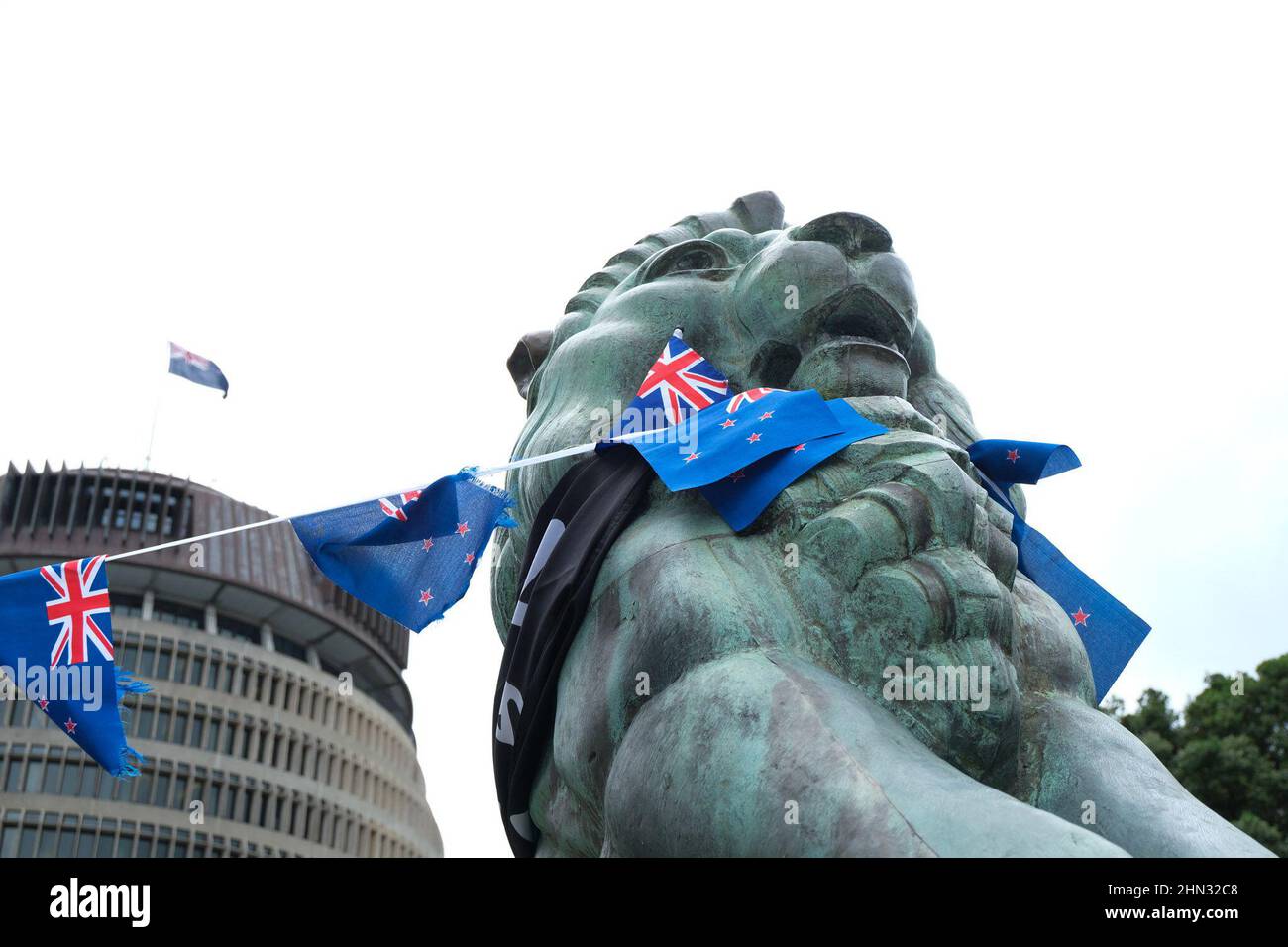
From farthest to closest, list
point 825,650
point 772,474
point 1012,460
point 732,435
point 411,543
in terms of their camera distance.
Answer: point 1012,460
point 411,543
point 732,435
point 772,474
point 825,650

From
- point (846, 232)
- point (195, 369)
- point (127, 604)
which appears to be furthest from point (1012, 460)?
point (127, 604)

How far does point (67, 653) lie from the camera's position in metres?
6.76

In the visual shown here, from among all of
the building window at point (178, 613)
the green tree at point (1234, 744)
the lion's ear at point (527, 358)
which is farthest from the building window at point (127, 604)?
the lion's ear at point (527, 358)

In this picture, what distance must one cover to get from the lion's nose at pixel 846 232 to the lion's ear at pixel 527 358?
6.03ft

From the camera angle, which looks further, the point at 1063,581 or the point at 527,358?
the point at 527,358

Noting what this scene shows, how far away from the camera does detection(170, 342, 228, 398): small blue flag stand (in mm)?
17922

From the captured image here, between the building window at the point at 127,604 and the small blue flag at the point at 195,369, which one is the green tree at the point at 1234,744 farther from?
the building window at the point at 127,604

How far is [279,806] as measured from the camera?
52.2 metres

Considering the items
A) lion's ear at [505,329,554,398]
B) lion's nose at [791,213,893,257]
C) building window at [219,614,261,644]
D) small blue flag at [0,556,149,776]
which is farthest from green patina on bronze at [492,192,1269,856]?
building window at [219,614,261,644]

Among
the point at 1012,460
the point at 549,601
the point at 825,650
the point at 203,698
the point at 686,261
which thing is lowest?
the point at 825,650

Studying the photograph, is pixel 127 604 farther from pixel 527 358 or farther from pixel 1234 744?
pixel 527 358

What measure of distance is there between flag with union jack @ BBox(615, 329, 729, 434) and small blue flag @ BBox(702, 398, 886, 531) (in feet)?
1.63
